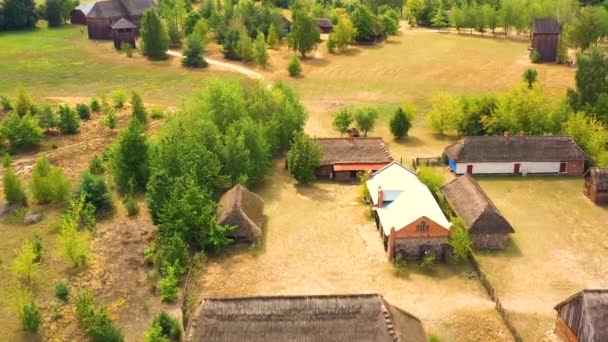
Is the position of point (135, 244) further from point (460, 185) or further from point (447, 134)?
point (447, 134)

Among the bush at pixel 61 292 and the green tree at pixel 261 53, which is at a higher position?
the green tree at pixel 261 53

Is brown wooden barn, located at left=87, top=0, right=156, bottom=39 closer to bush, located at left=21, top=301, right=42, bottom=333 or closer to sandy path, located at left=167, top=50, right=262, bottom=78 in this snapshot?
sandy path, located at left=167, top=50, right=262, bottom=78

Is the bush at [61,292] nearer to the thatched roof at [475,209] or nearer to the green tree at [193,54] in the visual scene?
the thatched roof at [475,209]

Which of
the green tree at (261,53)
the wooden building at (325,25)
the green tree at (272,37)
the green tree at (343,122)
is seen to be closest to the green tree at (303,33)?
the green tree at (272,37)

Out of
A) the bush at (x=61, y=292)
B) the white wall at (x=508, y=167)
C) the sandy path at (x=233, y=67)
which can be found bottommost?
the bush at (x=61, y=292)

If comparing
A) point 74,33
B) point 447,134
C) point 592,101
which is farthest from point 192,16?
point 592,101

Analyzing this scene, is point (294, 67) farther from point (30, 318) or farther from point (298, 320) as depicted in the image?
point (298, 320)

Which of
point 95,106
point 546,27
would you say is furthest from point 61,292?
point 546,27
